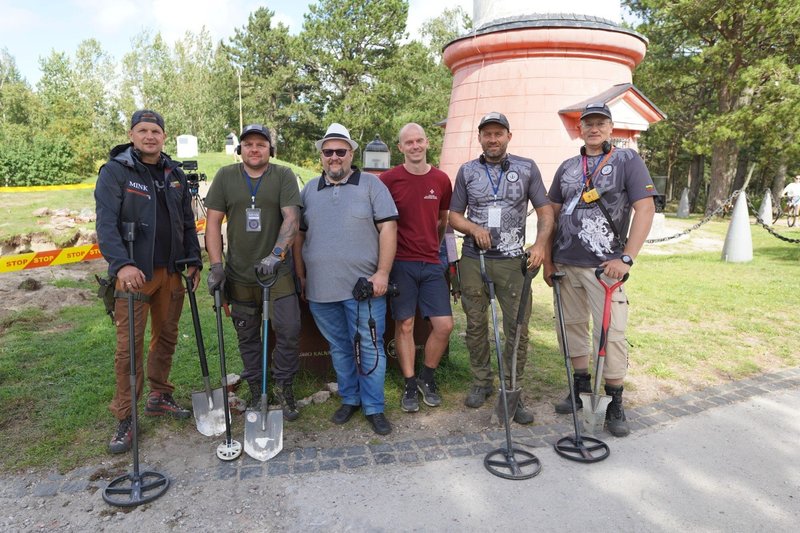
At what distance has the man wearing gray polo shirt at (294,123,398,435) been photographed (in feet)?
13.1

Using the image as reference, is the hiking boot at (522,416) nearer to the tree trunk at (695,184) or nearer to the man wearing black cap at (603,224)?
the man wearing black cap at (603,224)

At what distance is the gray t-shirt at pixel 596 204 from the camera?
3.96 m

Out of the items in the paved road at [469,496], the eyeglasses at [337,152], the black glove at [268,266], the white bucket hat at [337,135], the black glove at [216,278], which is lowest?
the paved road at [469,496]

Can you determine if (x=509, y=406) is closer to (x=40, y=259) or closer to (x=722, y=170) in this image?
(x=40, y=259)

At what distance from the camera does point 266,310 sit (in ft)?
12.7

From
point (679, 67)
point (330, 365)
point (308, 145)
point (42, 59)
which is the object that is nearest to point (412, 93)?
point (308, 145)

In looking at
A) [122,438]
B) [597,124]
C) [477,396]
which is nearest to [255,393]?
[122,438]

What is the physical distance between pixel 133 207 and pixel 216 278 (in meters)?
0.71

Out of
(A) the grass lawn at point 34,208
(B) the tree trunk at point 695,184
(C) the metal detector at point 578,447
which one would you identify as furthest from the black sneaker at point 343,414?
(B) the tree trunk at point 695,184

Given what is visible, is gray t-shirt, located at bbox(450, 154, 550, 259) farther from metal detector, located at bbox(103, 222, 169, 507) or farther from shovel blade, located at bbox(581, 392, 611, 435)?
metal detector, located at bbox(103, 222, 169, 507)

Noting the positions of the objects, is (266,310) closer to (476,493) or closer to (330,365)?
(330,365)

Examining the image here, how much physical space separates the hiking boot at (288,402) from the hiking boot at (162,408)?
2.30 feet

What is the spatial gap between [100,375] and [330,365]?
2.09 meters

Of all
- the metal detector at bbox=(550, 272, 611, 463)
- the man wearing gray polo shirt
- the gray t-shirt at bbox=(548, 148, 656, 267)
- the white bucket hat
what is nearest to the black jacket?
the man wearing gray polo shirt
